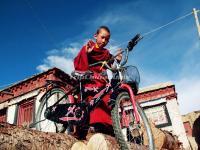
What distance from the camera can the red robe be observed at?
4.37 meters

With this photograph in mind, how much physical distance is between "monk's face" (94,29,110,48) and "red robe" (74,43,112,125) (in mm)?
119

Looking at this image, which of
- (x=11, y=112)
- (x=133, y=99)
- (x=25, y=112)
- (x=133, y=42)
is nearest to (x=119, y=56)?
(x=133, y=42)

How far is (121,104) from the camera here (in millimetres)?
4238

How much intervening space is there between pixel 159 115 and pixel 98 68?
13867mm

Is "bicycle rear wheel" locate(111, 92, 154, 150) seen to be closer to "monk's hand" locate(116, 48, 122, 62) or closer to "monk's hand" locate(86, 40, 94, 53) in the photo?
"monk's hand" locate(116, 48, 122, 62)

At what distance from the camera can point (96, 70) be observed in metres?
4.82

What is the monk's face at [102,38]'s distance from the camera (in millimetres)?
4820

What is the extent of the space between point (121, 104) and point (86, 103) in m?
0.62

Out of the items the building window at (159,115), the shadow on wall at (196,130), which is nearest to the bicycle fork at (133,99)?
the building window at (159,115)

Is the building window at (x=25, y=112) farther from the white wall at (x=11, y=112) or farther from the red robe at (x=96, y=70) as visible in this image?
the red robe at (x=96, y=70)

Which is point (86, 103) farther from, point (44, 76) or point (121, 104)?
point (44, 76)

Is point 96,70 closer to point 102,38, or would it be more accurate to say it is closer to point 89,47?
point 89,47

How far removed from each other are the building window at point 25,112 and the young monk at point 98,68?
452 inches

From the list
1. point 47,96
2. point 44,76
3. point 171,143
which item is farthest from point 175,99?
point 47,96
